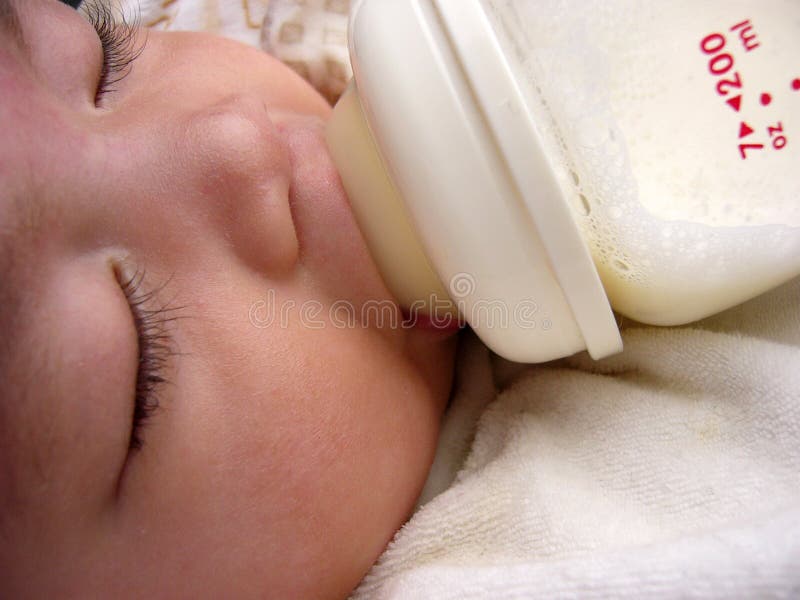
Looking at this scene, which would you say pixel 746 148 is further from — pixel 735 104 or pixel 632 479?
pixel 632 479

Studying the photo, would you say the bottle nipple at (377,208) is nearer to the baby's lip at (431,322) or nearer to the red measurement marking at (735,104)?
the baby's lip at (431,322)

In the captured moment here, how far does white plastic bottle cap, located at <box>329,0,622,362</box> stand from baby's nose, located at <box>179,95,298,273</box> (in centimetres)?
9

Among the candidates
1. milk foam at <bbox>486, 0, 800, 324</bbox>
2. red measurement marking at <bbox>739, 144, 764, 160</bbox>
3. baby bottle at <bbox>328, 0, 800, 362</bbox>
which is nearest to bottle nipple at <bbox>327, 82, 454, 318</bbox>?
baby bottle at <bbox>328, 0, 800, 362</bbox>

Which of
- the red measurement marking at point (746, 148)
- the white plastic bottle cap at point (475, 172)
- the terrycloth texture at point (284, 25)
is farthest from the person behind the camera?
the terrycloth texture at point (284, 25)

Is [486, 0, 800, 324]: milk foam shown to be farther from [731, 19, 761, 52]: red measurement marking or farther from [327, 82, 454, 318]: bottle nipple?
[327, 82, 454, 318]: bottle nipple

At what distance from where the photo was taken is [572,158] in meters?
0.49

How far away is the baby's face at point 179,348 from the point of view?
0.43 metres

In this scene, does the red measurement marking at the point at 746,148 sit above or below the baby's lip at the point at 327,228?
above

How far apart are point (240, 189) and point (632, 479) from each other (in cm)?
43

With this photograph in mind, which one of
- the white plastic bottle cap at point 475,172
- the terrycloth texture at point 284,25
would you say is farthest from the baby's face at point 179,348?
the terrycloth texture at point 284,25

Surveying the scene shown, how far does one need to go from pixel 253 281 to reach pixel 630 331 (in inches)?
15.0

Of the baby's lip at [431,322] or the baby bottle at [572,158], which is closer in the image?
the baby bottle at [572,158]

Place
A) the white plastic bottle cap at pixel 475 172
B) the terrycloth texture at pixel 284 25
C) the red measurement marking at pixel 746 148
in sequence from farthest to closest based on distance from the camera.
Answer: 1. the terrycloth texture at pixel 284 25
2. the red measurement marking at pixel 746 148
3. the white plastic bottle cap at pixel 475 172

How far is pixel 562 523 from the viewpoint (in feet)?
1.83
